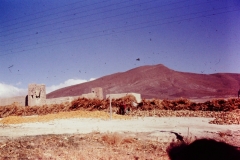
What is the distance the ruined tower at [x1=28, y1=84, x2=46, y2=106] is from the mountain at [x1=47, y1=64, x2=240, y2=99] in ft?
106

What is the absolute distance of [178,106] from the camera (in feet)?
64.7

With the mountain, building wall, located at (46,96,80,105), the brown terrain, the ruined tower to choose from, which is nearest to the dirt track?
Result: the brown terrain

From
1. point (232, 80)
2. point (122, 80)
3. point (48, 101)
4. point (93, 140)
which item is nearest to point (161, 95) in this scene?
point (122, 80)

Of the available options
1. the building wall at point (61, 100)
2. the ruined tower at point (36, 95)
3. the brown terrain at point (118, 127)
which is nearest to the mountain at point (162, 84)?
the brown terrain at point (118, 127)

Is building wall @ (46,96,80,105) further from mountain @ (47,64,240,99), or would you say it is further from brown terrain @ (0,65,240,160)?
mountain @ (47,64,240,99)

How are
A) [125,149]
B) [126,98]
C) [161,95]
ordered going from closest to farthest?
[125,149]
[126,98]
[161,95]

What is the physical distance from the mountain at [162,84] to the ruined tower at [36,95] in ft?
106

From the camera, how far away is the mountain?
5690cm

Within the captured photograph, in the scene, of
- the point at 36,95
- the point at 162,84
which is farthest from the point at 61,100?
the point at 162,84

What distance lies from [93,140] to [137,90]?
5547 cm

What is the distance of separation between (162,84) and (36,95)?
1676 inches

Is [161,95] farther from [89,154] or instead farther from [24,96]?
[89,154]

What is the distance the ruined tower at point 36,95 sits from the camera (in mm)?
26577

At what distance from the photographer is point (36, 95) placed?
87.9ft
